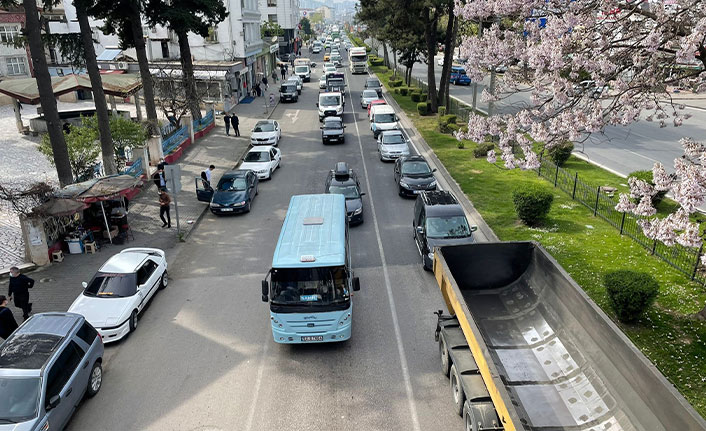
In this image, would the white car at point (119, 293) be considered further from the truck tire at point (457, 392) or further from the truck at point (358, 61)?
the truck at point (358, 61)

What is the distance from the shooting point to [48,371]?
9344 mm

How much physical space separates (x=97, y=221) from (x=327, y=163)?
1326 centimetres

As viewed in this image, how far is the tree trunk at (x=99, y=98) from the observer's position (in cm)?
2261

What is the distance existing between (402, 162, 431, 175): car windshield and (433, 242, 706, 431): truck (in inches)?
431

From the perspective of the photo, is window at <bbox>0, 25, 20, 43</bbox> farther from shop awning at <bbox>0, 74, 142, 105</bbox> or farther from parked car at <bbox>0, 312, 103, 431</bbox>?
parked car at <bbox>0, 312, 103, 431</bbox>

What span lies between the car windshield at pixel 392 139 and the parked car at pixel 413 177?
210 inches

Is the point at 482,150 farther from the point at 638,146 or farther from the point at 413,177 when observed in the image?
the point at 638,146

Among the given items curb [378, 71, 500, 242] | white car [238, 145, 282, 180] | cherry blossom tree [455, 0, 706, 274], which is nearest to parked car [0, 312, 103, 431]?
cherry blossom tree [455, 0, 706, 274]

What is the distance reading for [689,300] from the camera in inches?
509

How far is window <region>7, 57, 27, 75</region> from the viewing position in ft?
156

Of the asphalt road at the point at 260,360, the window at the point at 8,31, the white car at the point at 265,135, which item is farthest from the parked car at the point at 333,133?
the window at the point at 8,31

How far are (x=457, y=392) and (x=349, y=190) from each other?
37.2 feet

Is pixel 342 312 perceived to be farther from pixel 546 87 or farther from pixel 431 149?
pixel 431 149

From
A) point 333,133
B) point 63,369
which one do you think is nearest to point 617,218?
point 63,369
